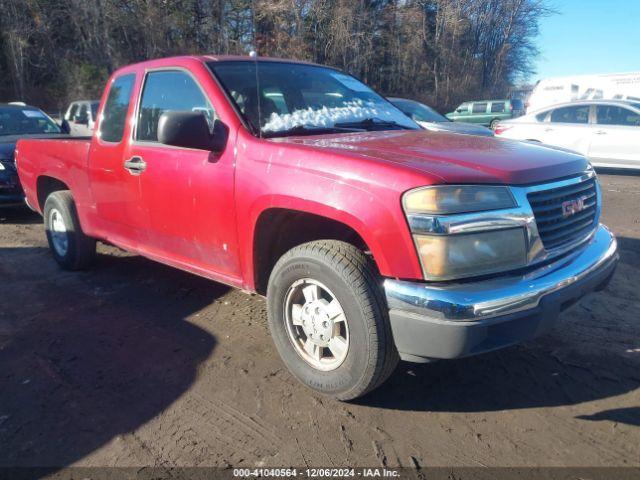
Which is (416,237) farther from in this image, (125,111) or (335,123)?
(125,111)

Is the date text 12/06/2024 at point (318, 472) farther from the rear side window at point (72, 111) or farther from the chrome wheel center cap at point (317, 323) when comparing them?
the rear side window at point (72, 111)

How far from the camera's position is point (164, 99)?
12.7 ft

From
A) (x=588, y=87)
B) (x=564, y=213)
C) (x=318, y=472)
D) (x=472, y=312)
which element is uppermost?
(x=588, y=87)

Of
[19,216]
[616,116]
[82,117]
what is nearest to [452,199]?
[19,216]

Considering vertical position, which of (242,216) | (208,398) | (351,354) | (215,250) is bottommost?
(208,398)

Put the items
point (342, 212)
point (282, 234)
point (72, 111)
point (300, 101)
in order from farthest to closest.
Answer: point (72, 111), point (300, 101), point (282, 234), point (342, 212)

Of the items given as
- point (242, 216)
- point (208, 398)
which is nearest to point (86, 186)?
point (242, 216)

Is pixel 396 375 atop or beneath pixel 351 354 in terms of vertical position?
beneath

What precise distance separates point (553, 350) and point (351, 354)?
152cm

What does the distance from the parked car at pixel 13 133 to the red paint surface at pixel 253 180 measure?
11.2 ft

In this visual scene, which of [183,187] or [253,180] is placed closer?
[253,180]

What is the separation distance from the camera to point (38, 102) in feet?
92.0

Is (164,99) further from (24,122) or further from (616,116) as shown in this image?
(616,116)

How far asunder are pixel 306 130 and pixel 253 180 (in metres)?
0.60
